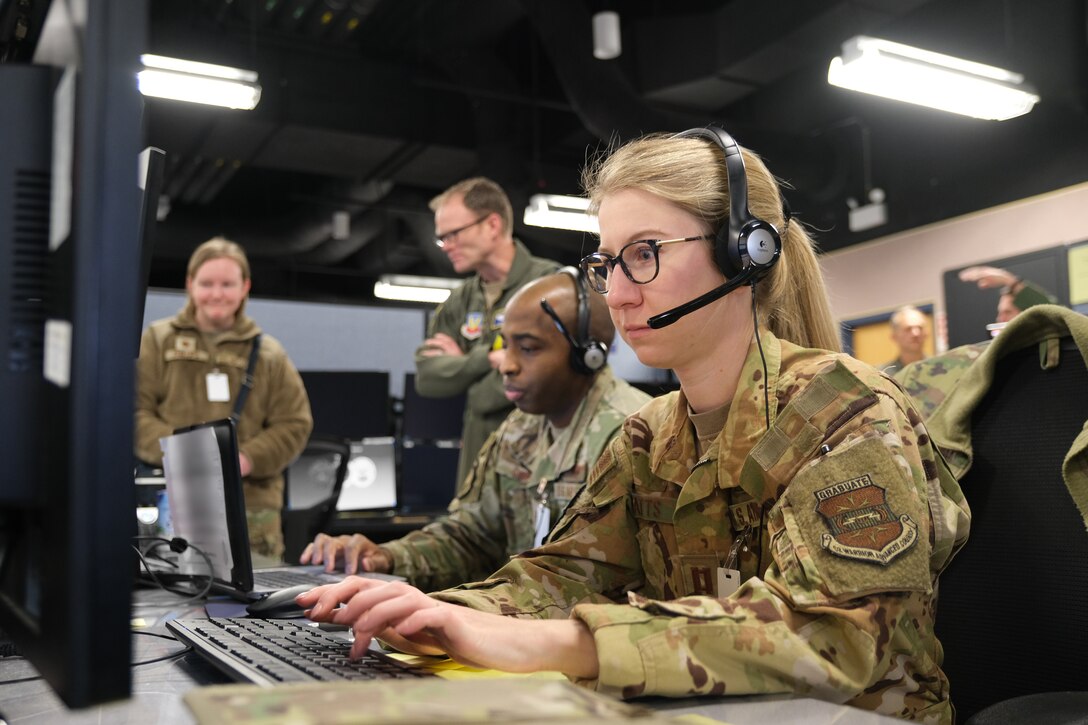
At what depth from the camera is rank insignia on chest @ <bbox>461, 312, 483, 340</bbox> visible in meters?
3.19

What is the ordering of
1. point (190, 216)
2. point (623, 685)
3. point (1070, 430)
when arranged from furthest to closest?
1. point (190, 216)
2. point (1070, 430)
3. point (623, 685)

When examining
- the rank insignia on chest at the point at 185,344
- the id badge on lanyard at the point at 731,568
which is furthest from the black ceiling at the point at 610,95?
the id badge on lanyard at the point at 731,568

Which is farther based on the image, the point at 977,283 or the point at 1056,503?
the point at 977,283

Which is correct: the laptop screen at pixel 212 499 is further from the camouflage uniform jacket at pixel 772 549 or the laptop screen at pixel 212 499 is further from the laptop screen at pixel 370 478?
the laptop screen at pixel 370 478

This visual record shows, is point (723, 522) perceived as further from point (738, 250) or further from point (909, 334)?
point (909, 334)

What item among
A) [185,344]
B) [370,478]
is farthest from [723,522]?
[370,478]

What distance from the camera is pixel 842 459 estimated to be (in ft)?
2.85

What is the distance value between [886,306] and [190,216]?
6207mm

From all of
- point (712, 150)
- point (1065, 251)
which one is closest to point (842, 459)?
point (712, 150)

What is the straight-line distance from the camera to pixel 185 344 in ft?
9.87

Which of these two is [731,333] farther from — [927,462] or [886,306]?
[886,306]

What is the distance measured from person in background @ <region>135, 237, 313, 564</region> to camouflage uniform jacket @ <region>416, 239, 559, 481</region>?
0.48 meters

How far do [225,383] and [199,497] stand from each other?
4.89ft

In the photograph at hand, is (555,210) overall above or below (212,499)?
above
